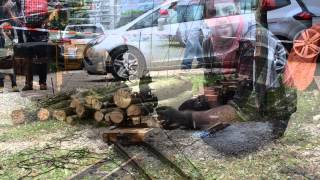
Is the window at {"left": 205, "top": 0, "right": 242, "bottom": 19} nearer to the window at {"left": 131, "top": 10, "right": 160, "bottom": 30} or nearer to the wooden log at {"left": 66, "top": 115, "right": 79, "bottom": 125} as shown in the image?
the window at {"left": 131, "top": 10, "right": 160, "bottom": 30}

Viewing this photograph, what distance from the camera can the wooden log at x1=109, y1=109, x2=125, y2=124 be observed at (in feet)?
19.9

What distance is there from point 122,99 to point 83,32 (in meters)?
4.12

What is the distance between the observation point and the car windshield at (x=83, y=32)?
9.84 m

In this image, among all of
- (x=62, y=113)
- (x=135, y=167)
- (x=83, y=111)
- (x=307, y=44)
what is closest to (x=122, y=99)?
(x=83, y=111)

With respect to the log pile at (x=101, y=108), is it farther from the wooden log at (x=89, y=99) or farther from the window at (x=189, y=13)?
the window at (x=189, y=13)

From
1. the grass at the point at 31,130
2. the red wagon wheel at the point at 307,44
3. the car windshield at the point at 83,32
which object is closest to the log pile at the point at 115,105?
the grass at the point at 31,130

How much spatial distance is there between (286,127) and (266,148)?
0.78 meters

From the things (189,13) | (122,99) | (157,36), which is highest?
(189,13)

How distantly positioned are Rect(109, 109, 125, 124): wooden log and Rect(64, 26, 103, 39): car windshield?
13.3ft

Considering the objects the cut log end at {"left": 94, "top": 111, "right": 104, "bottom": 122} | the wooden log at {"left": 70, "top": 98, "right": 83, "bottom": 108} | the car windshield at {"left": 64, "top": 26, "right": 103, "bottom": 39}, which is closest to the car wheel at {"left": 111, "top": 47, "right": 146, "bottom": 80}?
the car windshield at {"left": 64, "top": 26, "right": 103, "bottom": 39}

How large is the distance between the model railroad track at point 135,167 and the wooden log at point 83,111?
1.28 m

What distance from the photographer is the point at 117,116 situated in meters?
6.07

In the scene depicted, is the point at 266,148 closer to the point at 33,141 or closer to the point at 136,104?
the point at 136,104

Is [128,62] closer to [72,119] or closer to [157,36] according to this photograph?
[157,36]
